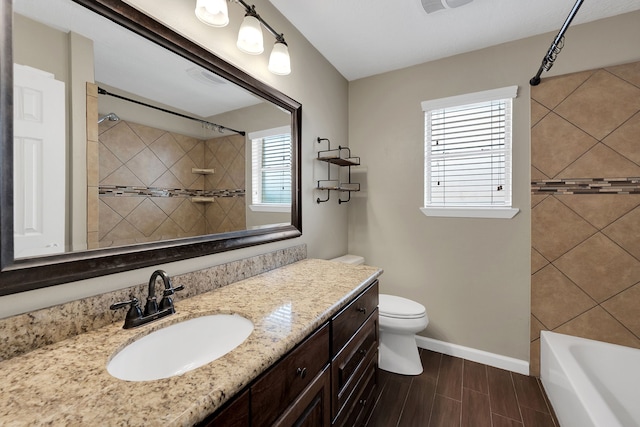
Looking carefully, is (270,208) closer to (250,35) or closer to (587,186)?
(250,35)

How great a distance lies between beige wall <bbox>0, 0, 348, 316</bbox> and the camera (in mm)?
856

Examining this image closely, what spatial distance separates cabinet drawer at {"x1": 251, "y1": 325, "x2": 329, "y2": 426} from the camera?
711mm

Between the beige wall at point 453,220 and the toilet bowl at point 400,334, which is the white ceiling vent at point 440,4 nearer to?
the beige wall at point 453,220

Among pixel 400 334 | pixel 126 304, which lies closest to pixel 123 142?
pixel 126 304

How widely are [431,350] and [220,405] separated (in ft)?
7.43

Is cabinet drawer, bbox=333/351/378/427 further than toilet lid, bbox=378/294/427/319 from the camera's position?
No

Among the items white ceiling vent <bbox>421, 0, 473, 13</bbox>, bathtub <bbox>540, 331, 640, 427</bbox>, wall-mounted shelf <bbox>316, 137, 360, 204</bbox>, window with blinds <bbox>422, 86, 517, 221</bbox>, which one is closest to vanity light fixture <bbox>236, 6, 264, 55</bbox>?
wall-mounted shelf <bbox>316, 137, 360, 204</bbox>

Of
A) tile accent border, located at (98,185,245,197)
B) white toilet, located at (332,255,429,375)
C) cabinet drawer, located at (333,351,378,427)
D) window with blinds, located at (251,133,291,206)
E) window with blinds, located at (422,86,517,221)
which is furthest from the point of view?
window with blinds, located at (422,86,517,221)

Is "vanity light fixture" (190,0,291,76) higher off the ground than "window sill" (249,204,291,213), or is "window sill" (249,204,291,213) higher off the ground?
"vanity light fixture" (190,0,291,76)

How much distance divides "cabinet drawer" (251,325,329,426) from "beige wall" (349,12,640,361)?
5.31ft

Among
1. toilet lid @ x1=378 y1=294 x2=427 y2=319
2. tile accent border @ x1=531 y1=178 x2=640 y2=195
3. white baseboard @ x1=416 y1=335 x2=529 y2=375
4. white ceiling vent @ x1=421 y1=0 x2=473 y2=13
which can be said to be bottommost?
white baseboard @ x1=416 y1=335 x2=529 y2=375

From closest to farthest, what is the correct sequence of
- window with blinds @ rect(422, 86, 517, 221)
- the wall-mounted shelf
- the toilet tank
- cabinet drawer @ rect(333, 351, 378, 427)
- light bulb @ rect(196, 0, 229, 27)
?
light bulb @ rect(196, 0, 229, 27), cabinet drawer @ rect(333, 351, 378, 427), window with blinds @ rect(422, 86, 517, 221), the wall-mounted shelf, the toilet tank

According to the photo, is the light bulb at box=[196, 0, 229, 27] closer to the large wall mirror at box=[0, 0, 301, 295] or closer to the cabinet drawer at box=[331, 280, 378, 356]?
the large wall mirror at box=[0, 0, 301, 295]

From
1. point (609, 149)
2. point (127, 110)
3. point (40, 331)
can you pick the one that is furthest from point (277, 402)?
point (609, 149)
